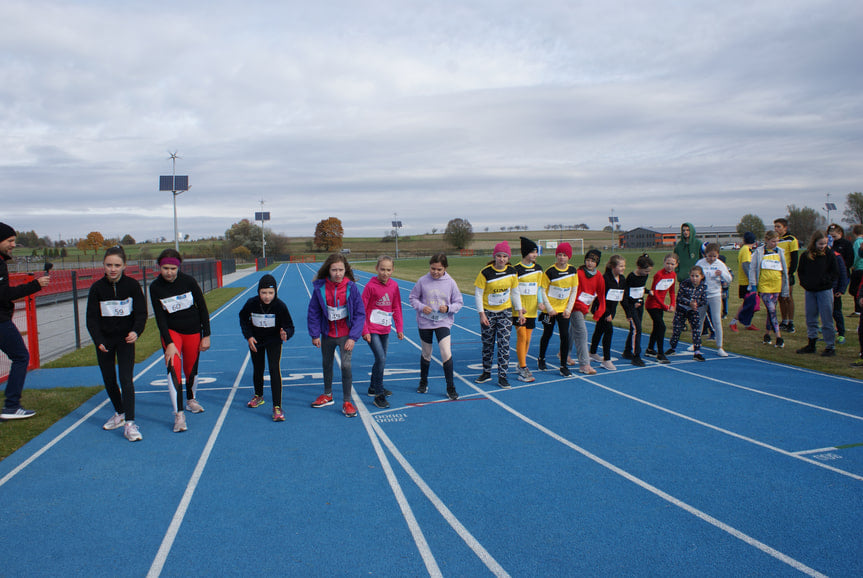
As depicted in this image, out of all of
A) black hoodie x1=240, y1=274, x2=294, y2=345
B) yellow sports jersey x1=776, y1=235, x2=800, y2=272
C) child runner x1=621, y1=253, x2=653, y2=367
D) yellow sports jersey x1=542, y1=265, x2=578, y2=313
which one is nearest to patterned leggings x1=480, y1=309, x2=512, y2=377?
yellow sports jersey x1=542, y1=265, x2=578, y2=313

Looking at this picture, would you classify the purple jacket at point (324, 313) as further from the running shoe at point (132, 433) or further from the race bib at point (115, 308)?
the running shoe at point (132, 433)

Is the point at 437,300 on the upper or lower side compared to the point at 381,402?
upper

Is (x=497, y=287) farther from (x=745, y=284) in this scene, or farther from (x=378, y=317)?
(x=745, y=284)

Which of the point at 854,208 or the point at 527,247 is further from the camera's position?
the point at 854,208

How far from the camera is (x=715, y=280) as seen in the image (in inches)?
354

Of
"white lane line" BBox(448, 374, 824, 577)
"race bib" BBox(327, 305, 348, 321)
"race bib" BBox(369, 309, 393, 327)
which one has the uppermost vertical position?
"race bib" BBox(327, 305, 348, 321)

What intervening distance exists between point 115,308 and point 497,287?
4.49 m

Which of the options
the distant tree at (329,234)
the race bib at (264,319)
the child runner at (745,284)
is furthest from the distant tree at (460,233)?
the race bib at (264,319)

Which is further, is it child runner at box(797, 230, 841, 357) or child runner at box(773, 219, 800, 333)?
child runner at box(773, 219, 800, 333)

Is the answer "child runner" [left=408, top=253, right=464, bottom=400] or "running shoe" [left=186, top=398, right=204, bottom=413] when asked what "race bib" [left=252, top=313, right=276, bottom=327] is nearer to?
"running shoe" [left=186, top=398, right=204, bottom=413]

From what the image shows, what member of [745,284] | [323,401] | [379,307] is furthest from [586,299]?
[745,284]

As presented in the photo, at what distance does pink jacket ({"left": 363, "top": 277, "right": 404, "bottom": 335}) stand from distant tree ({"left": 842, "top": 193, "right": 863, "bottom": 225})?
269 ft

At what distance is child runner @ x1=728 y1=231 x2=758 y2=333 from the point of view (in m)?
10.5

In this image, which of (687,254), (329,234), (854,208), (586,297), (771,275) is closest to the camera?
(586,297)
